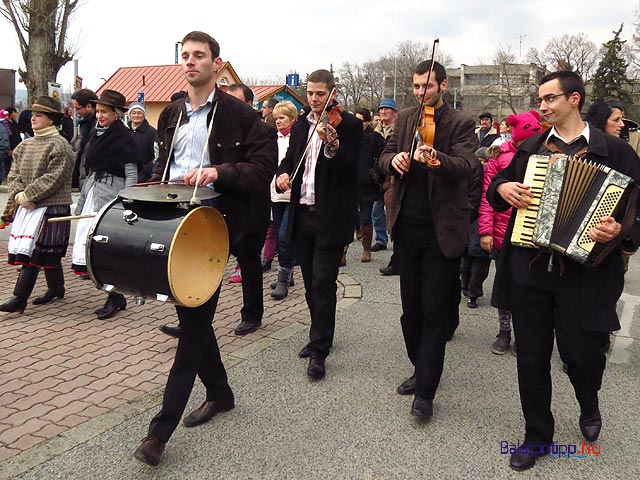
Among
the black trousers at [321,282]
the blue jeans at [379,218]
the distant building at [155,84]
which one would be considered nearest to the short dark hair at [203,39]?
the black trousers at [321,282]

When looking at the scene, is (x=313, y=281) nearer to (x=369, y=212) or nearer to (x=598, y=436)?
(x=598, y=436)

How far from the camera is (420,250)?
3.80m

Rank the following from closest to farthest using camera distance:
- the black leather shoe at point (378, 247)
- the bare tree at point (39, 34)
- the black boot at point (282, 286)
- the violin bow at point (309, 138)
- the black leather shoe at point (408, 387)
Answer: the black leather shoe at point (408, 387), the violin bow at point (309, 138), the black boot at point (282, 286), the black leather shoe at point (378, 247), the bare tree at point (39, 34)

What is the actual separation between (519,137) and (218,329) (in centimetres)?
308

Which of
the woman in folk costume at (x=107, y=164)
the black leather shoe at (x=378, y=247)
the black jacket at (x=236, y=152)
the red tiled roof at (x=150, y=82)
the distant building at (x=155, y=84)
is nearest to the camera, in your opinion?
the black jacket at (x=236, y=152)

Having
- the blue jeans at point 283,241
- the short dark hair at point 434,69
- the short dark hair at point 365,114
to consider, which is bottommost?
the blue jeans at point 283,241

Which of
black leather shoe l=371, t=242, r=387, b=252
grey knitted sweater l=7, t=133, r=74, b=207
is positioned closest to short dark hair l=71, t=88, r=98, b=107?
grey knitted sweater l=7, t=133, r=74, b=207

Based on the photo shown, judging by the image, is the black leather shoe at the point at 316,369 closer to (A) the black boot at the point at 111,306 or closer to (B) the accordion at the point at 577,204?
(B) the accordion at the point at 577,204

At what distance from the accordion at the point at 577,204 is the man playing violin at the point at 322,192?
5.11 ft

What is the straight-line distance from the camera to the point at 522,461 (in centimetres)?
317

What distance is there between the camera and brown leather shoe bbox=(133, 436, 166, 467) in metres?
3.03

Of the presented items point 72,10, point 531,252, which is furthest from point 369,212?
point 72,10

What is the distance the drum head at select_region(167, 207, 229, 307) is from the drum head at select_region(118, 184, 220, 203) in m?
0.08

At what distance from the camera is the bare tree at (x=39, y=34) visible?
17.5m
